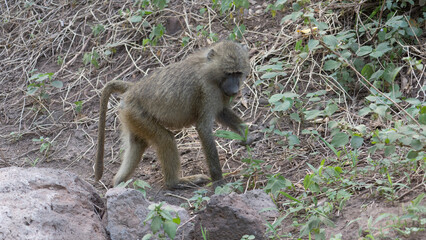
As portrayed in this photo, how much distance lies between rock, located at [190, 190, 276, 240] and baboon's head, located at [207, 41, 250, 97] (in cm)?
140

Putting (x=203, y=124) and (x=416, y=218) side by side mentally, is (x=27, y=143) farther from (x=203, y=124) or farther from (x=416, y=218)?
(x=416, y=218)

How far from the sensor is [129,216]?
138 inches

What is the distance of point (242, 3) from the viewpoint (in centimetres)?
530

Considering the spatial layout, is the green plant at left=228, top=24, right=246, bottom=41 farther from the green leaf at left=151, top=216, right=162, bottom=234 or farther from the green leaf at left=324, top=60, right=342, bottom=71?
the green leaf at left=151, top=216, right=162, bottom=234

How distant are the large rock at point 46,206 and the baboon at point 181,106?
1.05m

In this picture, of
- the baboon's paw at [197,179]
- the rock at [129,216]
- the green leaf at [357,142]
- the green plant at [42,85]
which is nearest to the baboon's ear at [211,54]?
the baboon's paw at [197,179]

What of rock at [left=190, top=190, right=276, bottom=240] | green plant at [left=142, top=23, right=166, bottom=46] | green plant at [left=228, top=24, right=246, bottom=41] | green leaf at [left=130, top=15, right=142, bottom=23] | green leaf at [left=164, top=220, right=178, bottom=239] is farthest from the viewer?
green leaf at [left=130, top=15, right=142, bottom=23]

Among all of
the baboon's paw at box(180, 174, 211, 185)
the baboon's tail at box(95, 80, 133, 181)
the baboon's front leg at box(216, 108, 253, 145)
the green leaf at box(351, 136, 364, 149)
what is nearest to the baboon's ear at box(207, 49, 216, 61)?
the baboon's front leg at box(216, 108, 253, 145)

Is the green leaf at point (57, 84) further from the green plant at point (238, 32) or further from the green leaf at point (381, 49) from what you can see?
the green leaf at point (381, 49)

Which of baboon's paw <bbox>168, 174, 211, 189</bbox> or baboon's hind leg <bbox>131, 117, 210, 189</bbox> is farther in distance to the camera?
baboon's paw <bbox>168, 174, 211, 189</bbox>

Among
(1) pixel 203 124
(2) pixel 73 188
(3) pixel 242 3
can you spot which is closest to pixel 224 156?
(1) pixel 203 124

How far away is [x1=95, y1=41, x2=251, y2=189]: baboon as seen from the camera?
4625 mm

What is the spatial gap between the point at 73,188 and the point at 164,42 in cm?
343

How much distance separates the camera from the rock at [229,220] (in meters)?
3.26
